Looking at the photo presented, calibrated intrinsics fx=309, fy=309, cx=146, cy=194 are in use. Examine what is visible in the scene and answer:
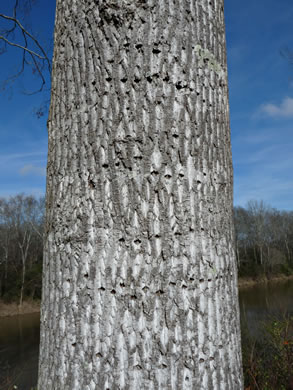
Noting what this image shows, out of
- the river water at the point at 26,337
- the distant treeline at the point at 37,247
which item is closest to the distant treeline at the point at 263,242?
the distant treeline at the point at 37,247

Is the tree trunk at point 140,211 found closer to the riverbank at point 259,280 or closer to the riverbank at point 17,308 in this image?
the riverbank at point 17,308

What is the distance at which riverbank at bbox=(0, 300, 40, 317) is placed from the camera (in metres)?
23.7

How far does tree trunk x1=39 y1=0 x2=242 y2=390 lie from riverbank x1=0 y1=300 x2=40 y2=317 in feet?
84.6

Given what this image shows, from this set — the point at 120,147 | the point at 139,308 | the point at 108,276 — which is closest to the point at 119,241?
the point at 108,276

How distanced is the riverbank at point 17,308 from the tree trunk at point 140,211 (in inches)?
1015

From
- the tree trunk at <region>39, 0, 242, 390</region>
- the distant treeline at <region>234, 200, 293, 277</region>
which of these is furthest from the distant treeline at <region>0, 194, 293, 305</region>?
the tree trunk at <region>39, 0, 242, 390</region>

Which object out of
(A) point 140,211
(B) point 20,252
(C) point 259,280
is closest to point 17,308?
(B) point 20,252

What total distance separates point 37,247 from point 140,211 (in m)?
34.6

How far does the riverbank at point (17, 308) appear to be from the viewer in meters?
23.7

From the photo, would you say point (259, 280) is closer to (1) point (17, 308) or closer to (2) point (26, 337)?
(1) point (17, 308)

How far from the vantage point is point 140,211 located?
44.3 inches

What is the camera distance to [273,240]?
47.3 meters

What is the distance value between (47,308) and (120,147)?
27.5 inches

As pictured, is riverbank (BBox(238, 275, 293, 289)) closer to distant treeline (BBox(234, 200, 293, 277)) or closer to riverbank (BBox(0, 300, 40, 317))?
distant treeline (BBox(234, 200, 293, 277))
